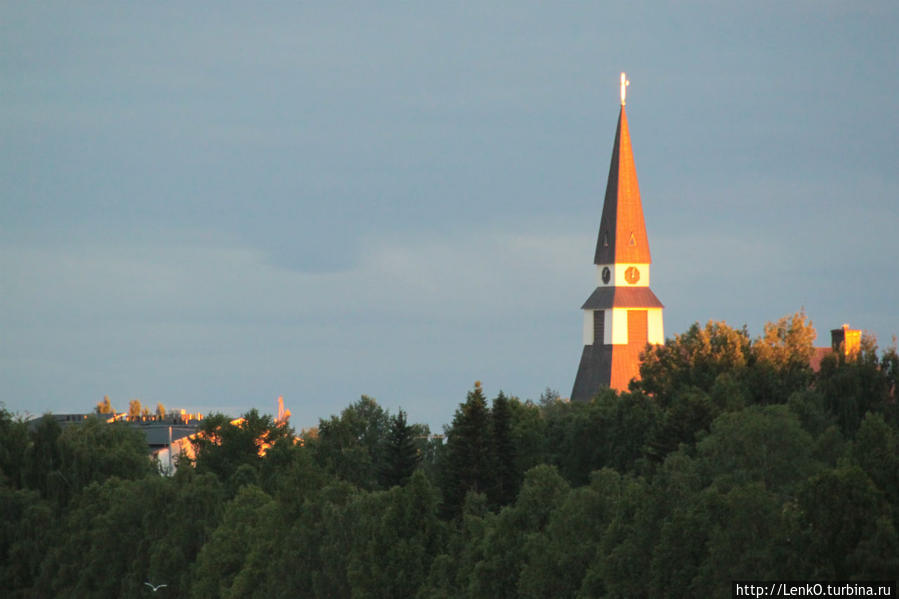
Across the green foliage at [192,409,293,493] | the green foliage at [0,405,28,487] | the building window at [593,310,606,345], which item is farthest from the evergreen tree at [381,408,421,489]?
the building window at [593,310,606,345]

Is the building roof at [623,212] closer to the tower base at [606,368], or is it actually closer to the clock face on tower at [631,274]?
the clock face on tower at [631,274]

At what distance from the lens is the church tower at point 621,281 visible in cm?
14100

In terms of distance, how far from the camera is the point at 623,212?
144 m

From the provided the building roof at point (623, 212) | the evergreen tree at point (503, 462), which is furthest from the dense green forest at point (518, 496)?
the building roof at point (623, 212)

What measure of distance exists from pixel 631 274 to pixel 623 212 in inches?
206

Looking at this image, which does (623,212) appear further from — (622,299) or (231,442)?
(231,442)

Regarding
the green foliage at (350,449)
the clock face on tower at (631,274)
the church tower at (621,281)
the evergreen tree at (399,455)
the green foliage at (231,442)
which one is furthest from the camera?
the clock face on tower at (631,274)

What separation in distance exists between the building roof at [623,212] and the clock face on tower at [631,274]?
2.44ft

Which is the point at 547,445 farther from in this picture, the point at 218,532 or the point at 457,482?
the point at 218,532

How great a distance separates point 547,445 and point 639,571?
34.7 m

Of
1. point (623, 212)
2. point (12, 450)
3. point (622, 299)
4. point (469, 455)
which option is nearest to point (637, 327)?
point (622, 299)

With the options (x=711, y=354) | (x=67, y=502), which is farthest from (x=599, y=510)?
(x=67, y=502)

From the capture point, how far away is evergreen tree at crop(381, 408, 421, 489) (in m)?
81.2

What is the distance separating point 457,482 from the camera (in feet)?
247
